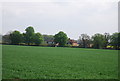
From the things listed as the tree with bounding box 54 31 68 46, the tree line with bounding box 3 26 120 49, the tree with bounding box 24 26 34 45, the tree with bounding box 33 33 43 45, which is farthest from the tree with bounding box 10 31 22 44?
the tree with bounding box 54 31 68 46

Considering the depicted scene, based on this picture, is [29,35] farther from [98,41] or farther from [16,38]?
[98,41]

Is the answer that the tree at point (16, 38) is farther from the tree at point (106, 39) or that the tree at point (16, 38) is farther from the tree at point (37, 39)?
the tree at point (106, 39)

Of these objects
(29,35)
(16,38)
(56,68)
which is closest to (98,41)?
(29,35)

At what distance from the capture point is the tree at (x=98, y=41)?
77.1 m

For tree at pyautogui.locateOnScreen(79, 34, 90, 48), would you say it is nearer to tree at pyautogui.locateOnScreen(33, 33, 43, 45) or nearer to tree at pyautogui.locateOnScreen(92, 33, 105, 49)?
tree at pyautogui.locateOnScreen(92, 33, 105, 49)

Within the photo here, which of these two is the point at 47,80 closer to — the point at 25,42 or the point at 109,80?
the point at 109,80

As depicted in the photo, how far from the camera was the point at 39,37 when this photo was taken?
79.9m

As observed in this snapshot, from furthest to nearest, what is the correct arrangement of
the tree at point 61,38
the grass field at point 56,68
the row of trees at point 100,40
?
1. the tree at point 61,38
2. the row of trees at point 100,40
3. the grass field at point 56,68

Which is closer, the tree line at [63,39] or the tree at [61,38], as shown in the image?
the tree line at [63,39]

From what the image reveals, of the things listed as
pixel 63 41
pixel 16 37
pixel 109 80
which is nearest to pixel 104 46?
pixel 63 41

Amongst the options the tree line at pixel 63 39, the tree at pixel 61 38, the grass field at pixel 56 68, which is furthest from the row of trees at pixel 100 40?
the grass field at pixel 56 68

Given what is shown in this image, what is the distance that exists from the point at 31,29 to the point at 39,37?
809 cm

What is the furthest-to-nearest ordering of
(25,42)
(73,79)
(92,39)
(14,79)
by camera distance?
(92,39) → (25,42) → (73,79) → (14,79)

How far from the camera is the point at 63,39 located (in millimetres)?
85812
